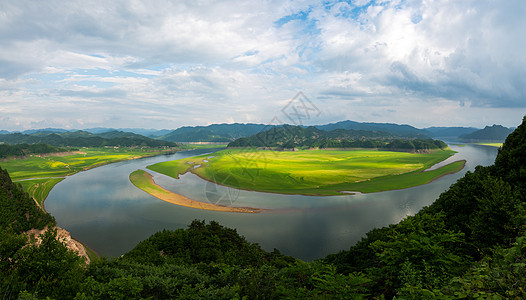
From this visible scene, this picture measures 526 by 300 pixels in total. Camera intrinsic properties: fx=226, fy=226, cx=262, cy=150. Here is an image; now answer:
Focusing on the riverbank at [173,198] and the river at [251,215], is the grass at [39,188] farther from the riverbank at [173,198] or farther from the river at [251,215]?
the riverbank at [173,198]

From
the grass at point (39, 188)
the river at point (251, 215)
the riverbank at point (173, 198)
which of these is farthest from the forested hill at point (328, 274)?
the grass at point (39, 188)

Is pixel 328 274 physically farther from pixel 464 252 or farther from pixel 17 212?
pixel 17 212

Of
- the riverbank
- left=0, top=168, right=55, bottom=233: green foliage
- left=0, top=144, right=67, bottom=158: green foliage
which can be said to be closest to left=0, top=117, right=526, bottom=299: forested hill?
left=0, top=168, right=55, bottom=233: green foliage

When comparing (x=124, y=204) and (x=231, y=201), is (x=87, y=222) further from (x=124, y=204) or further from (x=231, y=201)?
(x=231, y=201)

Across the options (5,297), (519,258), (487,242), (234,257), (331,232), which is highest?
(519,258)

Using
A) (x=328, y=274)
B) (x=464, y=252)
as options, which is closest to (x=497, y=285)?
Result: (x=328, y=274)

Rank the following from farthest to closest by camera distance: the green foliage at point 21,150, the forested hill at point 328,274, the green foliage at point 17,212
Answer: the green foliage at point 21,150, the green foliage at point 17,212, the forested hill at point 328,274

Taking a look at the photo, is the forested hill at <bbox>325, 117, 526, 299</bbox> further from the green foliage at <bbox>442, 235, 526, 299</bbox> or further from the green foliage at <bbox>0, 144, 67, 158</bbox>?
the green foliage at <bbox>0, 144, 67, 158</bbox>

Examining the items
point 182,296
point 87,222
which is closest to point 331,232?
point 182,296
